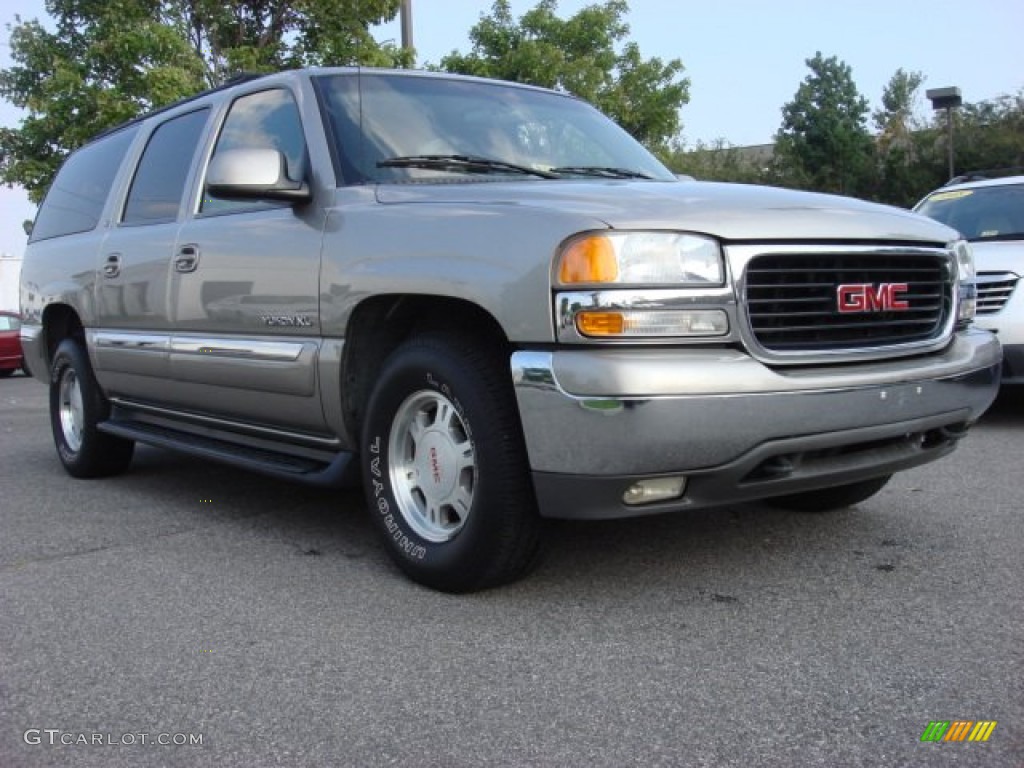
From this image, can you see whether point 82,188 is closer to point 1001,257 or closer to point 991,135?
point 1001,257

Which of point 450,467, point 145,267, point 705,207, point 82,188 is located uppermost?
point 82,188

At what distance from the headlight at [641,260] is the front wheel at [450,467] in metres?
0.47

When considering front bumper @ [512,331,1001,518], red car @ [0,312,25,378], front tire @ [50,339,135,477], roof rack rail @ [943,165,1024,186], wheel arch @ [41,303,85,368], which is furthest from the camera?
red car @ [0,312,25,378]

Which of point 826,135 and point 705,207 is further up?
point 826,135

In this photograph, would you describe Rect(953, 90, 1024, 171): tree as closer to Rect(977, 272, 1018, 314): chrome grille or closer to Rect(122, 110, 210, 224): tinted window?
Rect(977, 272, 1018, 314): chrome grille

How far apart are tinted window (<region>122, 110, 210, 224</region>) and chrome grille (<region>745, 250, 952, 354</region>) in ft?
9.65

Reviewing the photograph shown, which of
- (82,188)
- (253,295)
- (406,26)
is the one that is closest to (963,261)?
(253,295)

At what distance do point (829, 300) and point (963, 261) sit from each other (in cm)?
97

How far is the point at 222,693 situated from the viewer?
102 inches

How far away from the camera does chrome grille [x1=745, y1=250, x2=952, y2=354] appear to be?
2.92 m

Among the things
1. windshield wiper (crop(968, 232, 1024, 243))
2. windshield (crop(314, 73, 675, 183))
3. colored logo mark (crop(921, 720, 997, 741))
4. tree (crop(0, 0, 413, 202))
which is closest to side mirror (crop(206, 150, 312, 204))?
windshield (crop(314, 73, 675, 183))

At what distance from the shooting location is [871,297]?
3.15 m

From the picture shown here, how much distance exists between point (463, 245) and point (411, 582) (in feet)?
3.87

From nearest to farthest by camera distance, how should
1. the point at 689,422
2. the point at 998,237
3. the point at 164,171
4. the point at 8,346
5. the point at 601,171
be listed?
1. the point at 689,422
2. the point at 601,171
3. the point at 164,171
4. the point at 998,237
5. the point at 8,346
